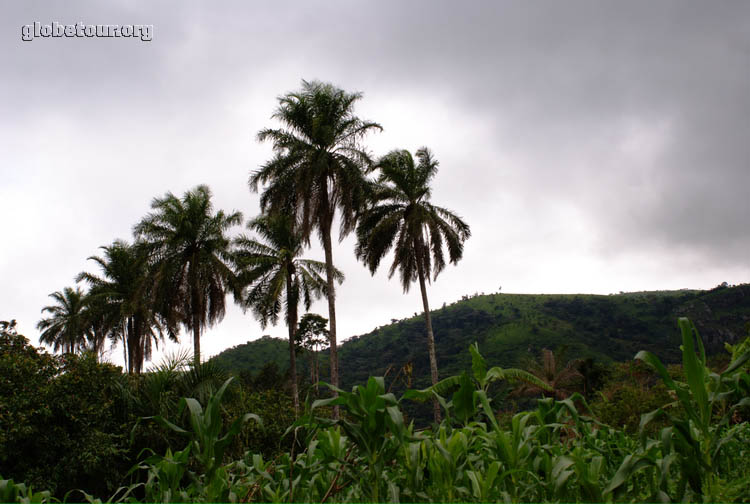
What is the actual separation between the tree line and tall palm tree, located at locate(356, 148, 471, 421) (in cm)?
5

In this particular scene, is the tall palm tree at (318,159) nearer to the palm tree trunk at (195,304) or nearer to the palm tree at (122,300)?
the palm tree trunk at (195,304)

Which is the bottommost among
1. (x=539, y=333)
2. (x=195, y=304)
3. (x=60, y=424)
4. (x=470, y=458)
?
(x=539, y=333)

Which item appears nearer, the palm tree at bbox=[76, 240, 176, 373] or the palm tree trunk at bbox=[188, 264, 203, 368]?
the palm tree trunk at bbox=[188, 264, 203, 368]

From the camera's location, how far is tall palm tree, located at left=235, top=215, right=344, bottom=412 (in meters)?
26.3

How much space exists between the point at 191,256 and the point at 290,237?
561cm

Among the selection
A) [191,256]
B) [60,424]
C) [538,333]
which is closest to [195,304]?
[191,256]

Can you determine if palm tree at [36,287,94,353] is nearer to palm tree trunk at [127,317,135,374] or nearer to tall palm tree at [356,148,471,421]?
palm tree trunk at [127,317,135,374]

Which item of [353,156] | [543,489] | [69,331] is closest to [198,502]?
[543,489]

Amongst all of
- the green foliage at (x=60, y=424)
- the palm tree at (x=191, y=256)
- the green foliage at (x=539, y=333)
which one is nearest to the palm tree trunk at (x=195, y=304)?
the palm tree at (x=191, y=256)

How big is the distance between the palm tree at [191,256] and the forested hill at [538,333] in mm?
26052

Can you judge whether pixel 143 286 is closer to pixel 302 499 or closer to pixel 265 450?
pixel 265 450

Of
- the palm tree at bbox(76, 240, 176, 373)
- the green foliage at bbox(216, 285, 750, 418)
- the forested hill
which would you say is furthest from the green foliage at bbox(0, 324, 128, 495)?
the forested hill

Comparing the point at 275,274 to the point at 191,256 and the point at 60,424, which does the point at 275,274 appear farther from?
the point at 60,424

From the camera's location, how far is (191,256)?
25891 mm
